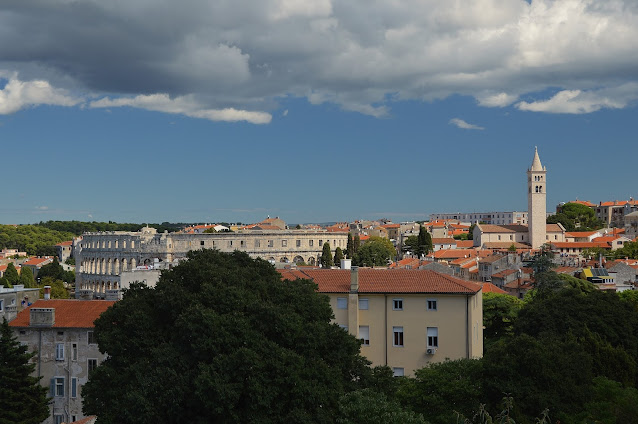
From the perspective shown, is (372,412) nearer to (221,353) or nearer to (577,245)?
(221,353)

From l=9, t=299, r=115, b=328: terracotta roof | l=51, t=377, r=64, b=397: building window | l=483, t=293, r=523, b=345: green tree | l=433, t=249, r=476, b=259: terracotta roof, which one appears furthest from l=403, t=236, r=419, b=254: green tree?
l=51, t=377, r=64, b=397: building window

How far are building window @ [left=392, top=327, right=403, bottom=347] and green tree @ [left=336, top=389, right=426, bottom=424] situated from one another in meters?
12.6

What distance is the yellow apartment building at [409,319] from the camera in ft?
95.6

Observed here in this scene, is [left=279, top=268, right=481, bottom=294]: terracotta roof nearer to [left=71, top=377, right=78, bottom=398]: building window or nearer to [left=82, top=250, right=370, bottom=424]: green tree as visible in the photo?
[left=82, top=250, right=370, bottom=424]: green tree

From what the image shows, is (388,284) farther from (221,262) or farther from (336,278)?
(221,262)

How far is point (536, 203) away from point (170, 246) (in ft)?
216

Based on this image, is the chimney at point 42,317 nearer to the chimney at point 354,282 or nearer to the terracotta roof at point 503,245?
the chimney at point 354,282

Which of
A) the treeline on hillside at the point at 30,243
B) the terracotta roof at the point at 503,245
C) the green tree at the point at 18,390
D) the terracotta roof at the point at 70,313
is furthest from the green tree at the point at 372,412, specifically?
the treeline on hillside at the point at 30,243

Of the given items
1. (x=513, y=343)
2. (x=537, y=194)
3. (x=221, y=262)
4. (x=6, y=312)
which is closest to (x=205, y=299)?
(x=221, y=262)

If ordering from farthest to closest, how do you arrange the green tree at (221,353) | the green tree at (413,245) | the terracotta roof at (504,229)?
the terracotta roof at (504,229) < the green tree at (413,245) < the green tree at (221,353)

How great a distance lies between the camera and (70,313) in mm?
33031

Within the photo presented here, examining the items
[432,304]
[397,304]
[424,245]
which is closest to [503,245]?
[424,245]

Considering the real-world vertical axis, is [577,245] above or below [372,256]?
above

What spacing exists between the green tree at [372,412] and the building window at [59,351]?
19.2 meters
